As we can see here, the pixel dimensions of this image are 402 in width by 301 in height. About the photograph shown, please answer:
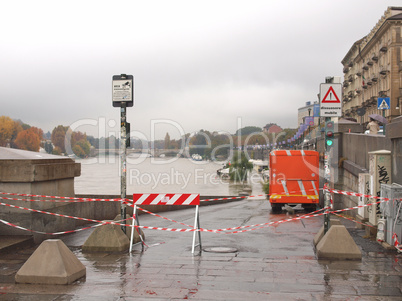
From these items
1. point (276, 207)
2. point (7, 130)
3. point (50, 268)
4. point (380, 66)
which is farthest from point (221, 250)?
point (380, 66)

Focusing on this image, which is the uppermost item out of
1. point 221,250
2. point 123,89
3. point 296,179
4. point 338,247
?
point 123,89

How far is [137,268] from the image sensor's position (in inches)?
332

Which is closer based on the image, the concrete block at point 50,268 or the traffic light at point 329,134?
the concrete block at point 50,268

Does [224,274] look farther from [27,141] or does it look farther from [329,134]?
[27,141]

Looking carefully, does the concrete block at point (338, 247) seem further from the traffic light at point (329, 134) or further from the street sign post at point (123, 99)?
the street sign post at point (123, 99)

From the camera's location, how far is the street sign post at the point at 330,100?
10.6 metres

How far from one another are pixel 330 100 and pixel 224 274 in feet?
15.4

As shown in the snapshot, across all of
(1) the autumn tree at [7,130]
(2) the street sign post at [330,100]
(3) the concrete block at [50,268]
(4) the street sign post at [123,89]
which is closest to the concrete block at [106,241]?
(3) the concrete block at [50,268]

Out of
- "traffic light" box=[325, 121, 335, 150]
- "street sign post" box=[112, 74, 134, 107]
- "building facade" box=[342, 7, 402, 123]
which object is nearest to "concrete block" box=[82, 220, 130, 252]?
"street sign post" box=[112, 74, 134, 107]

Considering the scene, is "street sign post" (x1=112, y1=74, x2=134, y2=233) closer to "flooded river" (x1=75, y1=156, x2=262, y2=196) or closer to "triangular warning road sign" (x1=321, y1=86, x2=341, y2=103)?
"triangular warning road sign" (x1=321, y1=86, x2=341, y2=103)

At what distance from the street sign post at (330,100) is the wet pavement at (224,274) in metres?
2.86

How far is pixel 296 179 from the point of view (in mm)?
20703

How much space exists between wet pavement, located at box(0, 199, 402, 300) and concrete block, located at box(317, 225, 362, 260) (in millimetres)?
220

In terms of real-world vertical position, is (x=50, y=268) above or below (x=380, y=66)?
below
